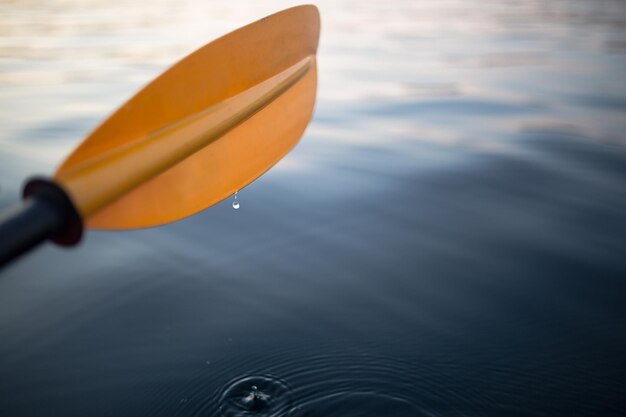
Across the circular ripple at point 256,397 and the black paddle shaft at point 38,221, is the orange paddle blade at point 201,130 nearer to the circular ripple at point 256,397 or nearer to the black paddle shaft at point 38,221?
the black paddle shaft at point 38,221

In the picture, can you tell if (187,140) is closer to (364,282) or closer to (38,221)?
(38,221)

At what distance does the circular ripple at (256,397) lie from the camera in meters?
1.60

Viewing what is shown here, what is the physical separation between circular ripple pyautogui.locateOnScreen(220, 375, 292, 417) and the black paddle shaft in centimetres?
87

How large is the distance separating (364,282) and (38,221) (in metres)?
1.51

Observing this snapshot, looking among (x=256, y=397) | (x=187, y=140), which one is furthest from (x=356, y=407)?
(x=187, y=140)

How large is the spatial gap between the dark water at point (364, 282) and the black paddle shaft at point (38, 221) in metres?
0.87

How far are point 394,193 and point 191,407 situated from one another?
1743mm

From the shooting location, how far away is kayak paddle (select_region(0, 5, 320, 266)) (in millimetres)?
966

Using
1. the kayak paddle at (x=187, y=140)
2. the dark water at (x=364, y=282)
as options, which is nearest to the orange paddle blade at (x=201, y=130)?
the kayak paddle at (x=187, y=140)

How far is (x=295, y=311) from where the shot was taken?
2.06 meters

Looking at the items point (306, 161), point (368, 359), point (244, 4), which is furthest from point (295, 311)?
point (244, 4)

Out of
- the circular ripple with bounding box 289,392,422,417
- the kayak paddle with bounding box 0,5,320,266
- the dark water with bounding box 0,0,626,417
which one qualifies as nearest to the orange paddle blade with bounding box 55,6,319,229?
the kayak paddle with bounding box 0,5,320,266

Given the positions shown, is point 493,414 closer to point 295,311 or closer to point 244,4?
point 295,311

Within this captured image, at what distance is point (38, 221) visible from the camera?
3.02ft
